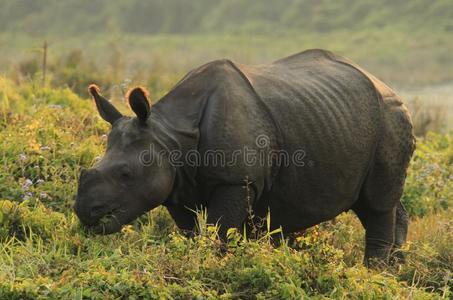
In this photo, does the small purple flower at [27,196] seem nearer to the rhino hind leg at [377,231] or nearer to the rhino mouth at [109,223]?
the rhino mouth at [109,223]

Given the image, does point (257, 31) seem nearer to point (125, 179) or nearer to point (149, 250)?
point (149, 250)

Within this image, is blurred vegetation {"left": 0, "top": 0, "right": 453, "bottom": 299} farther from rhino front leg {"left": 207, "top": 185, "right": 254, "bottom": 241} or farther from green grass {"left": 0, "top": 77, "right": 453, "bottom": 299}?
rhino front leg {"left": 207, "top": 185, "right": 254, "bottom": 241}

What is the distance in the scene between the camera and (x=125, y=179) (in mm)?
5566

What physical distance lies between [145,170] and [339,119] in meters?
1.47

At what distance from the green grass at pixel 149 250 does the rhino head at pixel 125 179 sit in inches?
10.4

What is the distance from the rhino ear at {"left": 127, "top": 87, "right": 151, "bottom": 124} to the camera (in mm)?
5574

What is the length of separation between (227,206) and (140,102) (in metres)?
0.82

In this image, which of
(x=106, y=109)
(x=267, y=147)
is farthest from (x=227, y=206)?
(x=106, y=109)

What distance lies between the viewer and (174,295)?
507 centimetres

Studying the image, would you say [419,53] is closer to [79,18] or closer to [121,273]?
[79,18]

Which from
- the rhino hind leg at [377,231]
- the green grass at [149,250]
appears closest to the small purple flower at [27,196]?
the green grass at [149,250]

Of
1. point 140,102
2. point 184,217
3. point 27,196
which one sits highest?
point 140,102

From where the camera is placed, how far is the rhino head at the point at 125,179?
5.50 metres

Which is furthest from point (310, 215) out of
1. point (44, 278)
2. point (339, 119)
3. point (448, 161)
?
point (448, 161)
